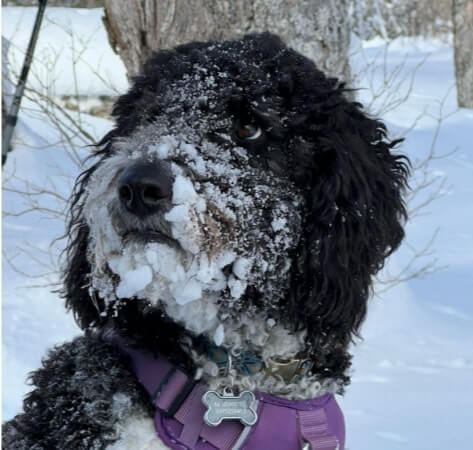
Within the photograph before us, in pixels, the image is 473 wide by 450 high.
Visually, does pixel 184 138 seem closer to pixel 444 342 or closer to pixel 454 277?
pixel 444 342

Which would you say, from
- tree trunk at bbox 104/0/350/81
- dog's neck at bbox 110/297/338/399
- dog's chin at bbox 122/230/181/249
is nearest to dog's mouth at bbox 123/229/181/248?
dog's chin at bbox 122/230/181/249

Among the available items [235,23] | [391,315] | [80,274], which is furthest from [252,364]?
[391,315]

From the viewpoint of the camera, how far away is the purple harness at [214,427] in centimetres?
209

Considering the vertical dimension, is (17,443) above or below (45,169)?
above

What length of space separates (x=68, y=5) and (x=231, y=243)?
9.07 m

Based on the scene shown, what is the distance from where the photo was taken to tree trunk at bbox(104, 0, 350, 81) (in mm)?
4246

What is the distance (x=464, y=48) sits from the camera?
A: 48.2 ft

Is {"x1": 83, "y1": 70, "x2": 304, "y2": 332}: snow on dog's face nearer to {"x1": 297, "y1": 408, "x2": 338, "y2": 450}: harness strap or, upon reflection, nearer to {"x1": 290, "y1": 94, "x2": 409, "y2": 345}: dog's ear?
{"x1": 290, "y1": 94, "x2": 409, "y2": 345}: dog's ear

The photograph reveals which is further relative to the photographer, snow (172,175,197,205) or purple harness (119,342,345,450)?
purple harness (119,342,345,450)

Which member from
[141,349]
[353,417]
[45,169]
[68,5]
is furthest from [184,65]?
[68,5]

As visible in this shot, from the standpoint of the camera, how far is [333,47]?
4.42 m

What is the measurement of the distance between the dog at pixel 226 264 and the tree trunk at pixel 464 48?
13.0m

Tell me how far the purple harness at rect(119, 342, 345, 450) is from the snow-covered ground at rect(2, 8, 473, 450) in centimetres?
231

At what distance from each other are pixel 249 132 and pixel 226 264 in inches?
15.9
